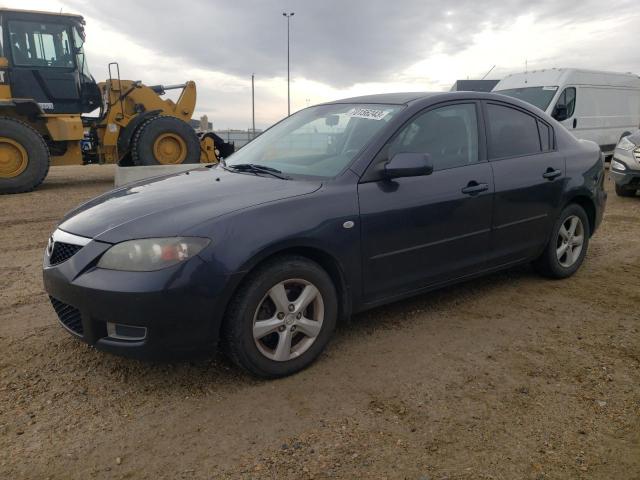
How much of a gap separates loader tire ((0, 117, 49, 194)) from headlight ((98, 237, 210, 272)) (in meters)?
8.64

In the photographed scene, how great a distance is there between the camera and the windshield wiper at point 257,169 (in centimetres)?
336

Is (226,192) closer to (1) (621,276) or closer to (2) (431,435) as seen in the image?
(2) (431,435)

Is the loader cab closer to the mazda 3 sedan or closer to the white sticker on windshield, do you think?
the mazda 3 sedan

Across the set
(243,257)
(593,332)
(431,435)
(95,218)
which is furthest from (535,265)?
(95,218)

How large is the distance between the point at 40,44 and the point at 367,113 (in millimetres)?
9366

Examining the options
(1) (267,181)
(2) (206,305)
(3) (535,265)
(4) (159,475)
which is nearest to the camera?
(4) (159,475)

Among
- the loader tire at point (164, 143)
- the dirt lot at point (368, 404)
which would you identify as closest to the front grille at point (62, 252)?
the dirt lot at point (368, 404)

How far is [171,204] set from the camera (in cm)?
288

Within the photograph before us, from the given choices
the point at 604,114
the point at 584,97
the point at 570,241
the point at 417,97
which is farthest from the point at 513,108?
the point at 604,114

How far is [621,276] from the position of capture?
4758mm

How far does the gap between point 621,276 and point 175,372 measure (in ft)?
13.2

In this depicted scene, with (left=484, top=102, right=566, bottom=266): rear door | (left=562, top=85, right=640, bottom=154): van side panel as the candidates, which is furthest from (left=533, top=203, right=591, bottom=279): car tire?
(left=562, top=85, right=640, bottom=154): van side panel

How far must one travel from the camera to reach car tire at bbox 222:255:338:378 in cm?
272

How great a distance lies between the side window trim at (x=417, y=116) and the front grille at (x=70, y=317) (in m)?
1.77
